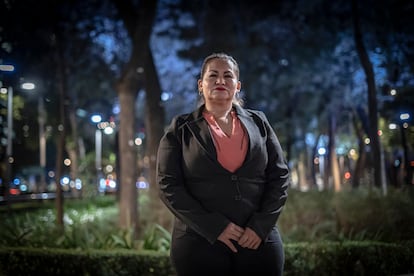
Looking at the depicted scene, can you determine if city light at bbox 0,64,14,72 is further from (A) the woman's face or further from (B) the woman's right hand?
(B) the woman's right hand

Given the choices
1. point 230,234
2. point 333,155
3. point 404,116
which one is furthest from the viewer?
point 333,155

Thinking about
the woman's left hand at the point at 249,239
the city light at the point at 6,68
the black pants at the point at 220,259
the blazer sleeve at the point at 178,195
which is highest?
the city light at the point at 6,68

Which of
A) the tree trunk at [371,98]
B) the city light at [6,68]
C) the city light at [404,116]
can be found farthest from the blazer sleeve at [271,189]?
the tree trunk at [371,98]

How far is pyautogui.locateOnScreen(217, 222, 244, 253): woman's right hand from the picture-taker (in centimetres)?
266

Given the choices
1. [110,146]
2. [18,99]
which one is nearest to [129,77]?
[18,99]

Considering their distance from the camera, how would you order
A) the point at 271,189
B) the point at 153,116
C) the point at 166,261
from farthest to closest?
the point at 153,116 → the point at 166,261 → the point at 271,189

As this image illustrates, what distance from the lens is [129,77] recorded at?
1052 centimetres

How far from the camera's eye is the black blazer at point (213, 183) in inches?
107

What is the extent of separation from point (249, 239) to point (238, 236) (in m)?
0.06

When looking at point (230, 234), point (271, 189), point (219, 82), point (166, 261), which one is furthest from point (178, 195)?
point (166, 261)

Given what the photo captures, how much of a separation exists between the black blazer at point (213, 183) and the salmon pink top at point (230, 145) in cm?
3

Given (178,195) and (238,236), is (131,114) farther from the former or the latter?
(238,236)

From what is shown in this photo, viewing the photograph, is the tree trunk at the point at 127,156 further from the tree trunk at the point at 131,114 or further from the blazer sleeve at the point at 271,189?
the blazer sleeve at the point at 271,189

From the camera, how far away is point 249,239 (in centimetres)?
267
